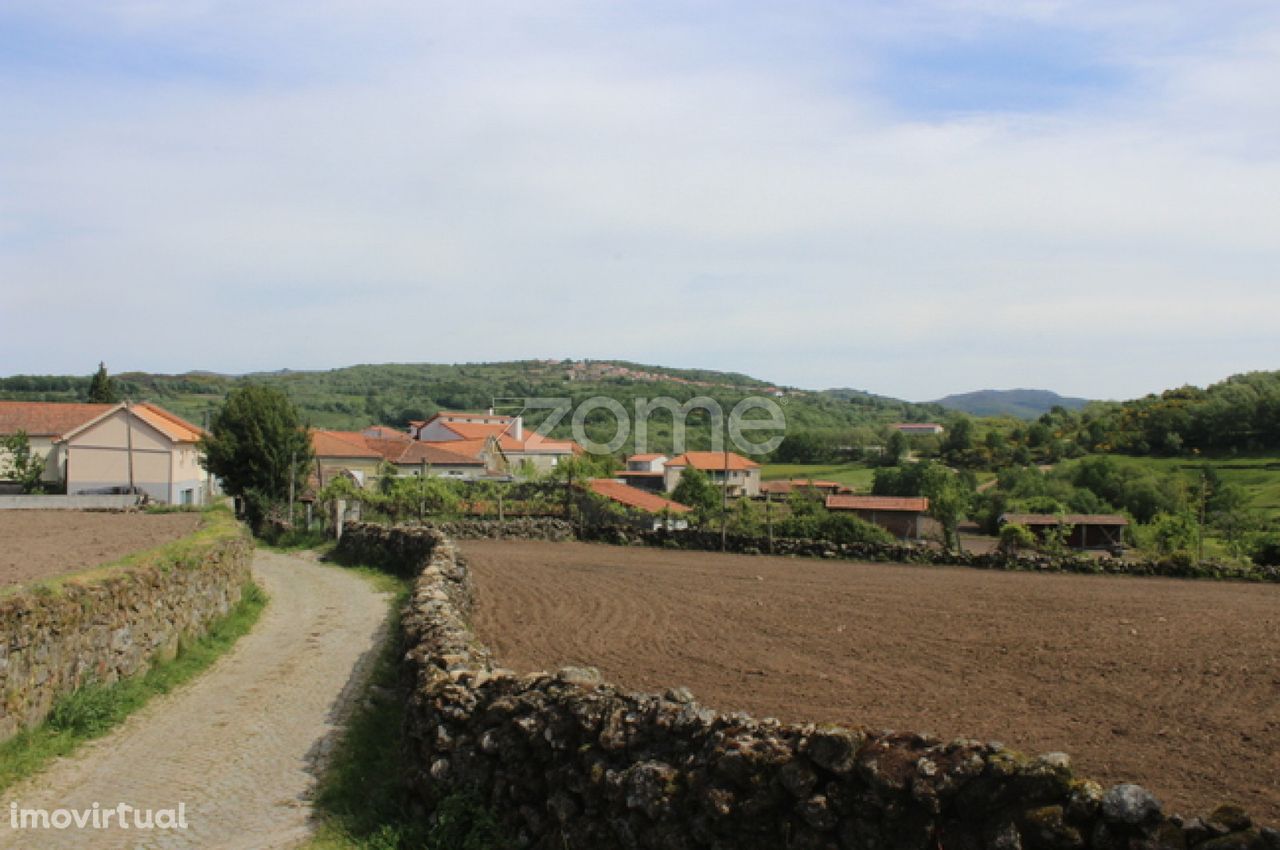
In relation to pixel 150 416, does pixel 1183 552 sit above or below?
below

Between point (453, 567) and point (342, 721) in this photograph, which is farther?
point (453, 567)

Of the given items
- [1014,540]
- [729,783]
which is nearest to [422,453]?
[1014,540]

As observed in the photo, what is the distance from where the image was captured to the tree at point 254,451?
47.1 meters

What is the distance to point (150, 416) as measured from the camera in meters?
57.6

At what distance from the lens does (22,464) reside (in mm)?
53156

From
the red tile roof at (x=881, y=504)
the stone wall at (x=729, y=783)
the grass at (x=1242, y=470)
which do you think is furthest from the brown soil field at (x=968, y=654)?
the grass at (x=1242, y=470)

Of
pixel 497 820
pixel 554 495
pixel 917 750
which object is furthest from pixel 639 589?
pixel 554 495

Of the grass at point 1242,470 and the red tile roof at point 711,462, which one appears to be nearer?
the grass at point 1242,470

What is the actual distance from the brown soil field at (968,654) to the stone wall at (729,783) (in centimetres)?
260

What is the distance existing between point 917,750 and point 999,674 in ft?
26.5

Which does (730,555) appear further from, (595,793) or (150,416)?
(150,416)

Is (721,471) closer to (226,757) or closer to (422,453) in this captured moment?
(422,453)

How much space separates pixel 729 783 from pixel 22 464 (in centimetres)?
5678

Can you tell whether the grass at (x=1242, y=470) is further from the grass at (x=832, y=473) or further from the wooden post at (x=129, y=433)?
the wooden post at (x=129, y=433)
